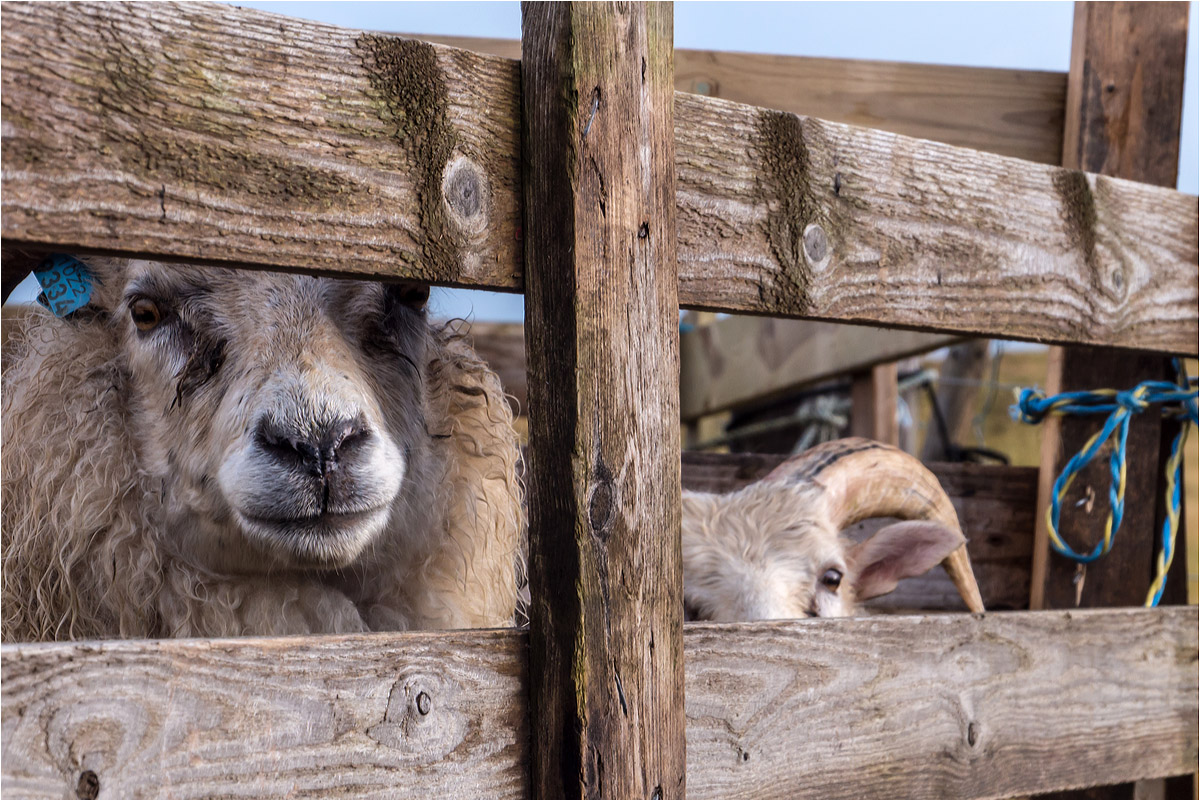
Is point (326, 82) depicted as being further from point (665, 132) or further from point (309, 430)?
point (309, 430)

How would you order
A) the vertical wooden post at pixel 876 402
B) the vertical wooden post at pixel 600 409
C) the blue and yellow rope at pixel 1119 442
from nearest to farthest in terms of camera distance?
the vertical wooden post at pixel 600 409, the blue and yellow rope at pixel 1119 442, the vertical wooden post at pixel 876 402

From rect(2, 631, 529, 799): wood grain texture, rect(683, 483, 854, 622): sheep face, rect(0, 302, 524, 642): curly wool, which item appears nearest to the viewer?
rect(2, 631, 529, 799): wood grain texture

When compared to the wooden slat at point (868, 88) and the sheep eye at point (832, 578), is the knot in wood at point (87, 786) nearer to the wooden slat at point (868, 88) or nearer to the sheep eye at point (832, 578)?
the sheep eye at point (832, 578)

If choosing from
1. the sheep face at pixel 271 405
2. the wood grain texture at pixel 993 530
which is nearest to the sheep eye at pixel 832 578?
the wood grain texture at pixel 993 530

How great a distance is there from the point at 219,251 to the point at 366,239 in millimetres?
176

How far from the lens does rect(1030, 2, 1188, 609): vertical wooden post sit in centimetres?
260

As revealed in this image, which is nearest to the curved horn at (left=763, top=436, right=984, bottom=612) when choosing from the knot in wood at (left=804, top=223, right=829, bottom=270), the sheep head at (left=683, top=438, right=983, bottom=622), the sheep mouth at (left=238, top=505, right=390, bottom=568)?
the sheep head at (left=683, top=438, right=983, bottom=622)

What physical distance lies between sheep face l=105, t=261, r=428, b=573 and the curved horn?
4.68 feet

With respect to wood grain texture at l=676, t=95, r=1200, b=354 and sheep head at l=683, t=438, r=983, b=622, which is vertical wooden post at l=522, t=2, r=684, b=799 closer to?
wood grain texture at l=676, t=95, r=1200, b=354

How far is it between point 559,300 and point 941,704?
3.29 feet

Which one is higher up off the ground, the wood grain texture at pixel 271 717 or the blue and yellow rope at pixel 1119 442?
the blue and yellow rope at pixel 1119 442

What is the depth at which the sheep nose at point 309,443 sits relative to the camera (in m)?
1.63

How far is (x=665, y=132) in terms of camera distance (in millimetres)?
1376

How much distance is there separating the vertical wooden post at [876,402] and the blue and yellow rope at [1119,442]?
171 cm
